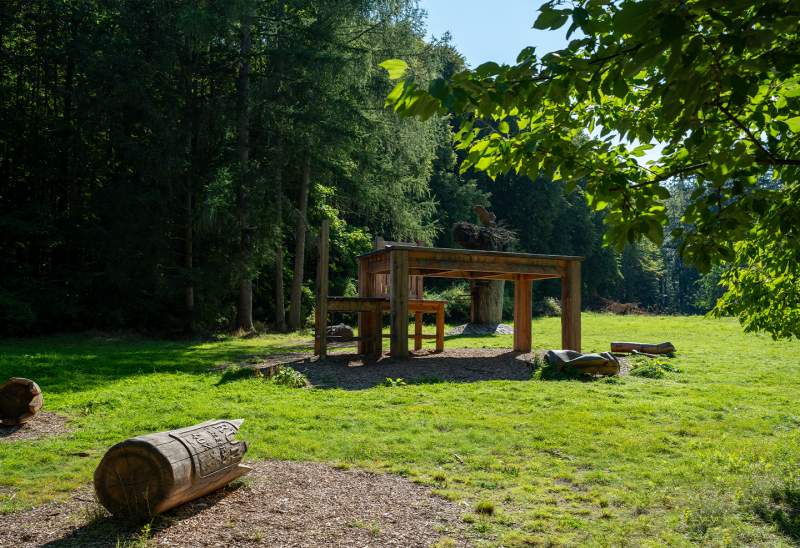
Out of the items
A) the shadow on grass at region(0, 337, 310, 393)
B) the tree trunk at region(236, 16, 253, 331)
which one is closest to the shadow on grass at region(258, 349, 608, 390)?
the shadow on grass at region(0, 337, 310, 393)

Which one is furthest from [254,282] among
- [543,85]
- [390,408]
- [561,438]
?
[543,85]

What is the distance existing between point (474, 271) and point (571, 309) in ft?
6.40

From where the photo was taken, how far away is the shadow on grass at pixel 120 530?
Answer: 141 inches

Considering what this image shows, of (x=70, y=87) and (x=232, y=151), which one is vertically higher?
(x=70, y=87)

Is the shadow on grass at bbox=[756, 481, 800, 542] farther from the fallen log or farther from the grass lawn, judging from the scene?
the fallen log

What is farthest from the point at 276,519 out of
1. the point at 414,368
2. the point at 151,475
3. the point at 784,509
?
the point at 414,368

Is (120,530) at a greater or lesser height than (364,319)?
lesser

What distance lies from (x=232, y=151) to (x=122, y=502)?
1790 cm

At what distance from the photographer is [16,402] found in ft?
21.6

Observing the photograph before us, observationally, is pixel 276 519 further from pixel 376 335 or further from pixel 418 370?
pixel 376 335

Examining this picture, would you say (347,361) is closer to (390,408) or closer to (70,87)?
(390,408)

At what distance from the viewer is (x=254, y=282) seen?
77.3 ft

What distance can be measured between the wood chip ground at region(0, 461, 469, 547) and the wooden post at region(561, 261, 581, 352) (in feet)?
25.8

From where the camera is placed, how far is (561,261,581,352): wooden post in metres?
11.9
